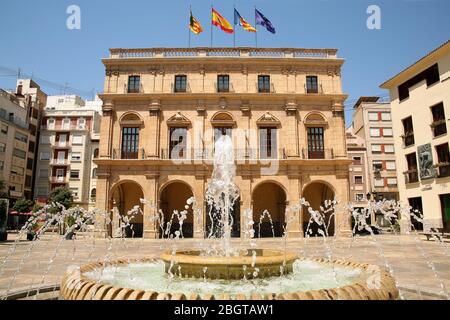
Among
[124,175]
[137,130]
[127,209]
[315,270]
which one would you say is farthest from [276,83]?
[315,270]

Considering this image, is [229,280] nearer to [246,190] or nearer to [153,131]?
[246,190]

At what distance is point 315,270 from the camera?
19.6ft

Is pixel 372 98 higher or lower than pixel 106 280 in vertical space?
higher

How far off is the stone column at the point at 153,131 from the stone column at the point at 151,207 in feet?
3.86

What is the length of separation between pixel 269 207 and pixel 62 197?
989 inches

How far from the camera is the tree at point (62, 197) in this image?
118ft

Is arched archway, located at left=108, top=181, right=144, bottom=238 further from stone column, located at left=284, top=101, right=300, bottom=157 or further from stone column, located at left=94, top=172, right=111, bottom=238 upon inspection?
stone column, located at left=284, top=101, right=300, bottom=157

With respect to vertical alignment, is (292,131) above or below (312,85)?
below

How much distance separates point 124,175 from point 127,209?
3.36 m

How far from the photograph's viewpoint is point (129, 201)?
2406cm

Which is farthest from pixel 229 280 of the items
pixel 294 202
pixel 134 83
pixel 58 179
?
pixel 58 179

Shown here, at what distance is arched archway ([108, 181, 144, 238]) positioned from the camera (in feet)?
77.5

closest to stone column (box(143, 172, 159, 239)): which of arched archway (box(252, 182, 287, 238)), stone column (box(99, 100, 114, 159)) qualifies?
stone column (box(99, 100, 114, 159))
